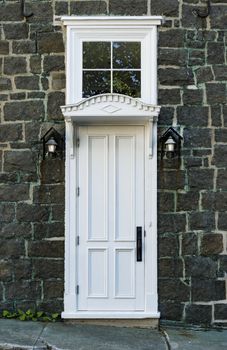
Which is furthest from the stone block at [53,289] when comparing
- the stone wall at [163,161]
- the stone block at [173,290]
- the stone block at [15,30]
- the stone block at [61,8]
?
the stone block at [61,8]

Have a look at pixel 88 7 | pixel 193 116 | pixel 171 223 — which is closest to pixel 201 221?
pixel 171 223

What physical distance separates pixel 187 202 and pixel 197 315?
4.58 feet

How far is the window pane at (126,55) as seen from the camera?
20.3 feet

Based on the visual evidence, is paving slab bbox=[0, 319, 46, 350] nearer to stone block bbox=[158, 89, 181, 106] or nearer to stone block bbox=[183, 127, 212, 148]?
stone block bbox=[183, 127, 212, 148]

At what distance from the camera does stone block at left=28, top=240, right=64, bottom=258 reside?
6.05m

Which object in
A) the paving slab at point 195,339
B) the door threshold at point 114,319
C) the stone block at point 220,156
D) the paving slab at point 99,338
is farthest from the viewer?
the stone block at point 220,156

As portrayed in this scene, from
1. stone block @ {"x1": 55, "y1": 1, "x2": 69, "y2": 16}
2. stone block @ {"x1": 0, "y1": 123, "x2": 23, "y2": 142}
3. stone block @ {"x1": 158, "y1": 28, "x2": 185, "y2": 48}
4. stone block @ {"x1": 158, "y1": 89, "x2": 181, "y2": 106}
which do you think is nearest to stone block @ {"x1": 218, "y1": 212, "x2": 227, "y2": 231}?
stone block @ {"x1": 158, "y1": 89, "x2": 181, "y2": 106}

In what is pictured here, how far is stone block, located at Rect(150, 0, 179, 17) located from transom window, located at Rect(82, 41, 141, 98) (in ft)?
1.65

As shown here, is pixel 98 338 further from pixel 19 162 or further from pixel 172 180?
pixel 19 162

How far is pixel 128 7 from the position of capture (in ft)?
20.4

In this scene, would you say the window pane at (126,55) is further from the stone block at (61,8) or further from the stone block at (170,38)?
the stone block at (61,8)

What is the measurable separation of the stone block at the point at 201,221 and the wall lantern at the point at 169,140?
781 mm

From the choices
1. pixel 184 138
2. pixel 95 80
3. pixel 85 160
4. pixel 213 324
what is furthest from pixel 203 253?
pixel 95 80

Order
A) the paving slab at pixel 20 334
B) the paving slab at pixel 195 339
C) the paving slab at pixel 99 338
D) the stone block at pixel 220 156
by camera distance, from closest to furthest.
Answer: the paving slab at pixel 20 334 < the paving slab at pixel 99 338 < the paving slab at pixel 195 339 < the stone block at pixel 220 156
